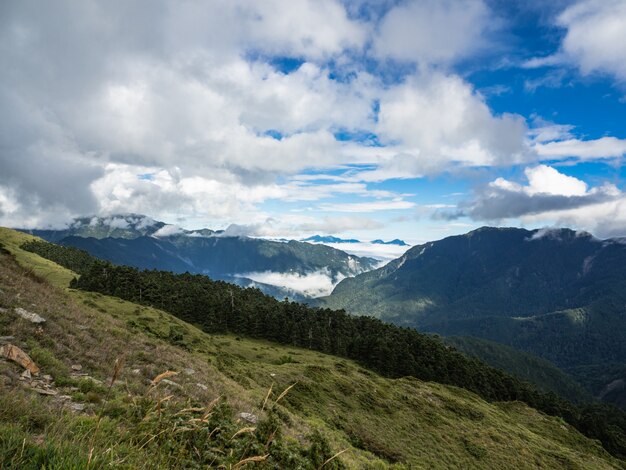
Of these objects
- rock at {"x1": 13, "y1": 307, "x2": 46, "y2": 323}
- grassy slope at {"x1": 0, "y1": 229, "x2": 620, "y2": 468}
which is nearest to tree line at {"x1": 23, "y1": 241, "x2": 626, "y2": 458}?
grassy slope at {"x1": 0, "y1": 229, "x2": 620, "y2": 468}

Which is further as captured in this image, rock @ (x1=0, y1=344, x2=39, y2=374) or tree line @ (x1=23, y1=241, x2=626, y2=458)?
tree line @ (x1=23, y1=241, x2=626, y2=458)

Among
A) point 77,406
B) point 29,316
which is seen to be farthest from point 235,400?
point 29,316

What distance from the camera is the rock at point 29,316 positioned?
1637 centimetres

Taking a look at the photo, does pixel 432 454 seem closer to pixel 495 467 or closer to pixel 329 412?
pixel 495 467

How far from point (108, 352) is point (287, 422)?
11773mm

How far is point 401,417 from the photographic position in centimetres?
4050

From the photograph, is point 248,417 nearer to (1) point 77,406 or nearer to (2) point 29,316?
(1) point 77,406

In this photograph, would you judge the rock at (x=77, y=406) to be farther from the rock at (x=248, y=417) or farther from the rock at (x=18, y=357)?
the rock at (x=248, y=417)

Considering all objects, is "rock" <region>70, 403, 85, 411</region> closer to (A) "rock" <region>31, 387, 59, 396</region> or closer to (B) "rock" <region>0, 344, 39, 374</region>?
(A) "rock" <region>31, 387, 59, 396</region>

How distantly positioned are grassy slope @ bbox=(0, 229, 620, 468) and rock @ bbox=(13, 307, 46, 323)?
1.30ft

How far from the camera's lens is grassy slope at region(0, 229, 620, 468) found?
26.3ft

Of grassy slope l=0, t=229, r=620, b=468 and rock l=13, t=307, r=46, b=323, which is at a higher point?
rock l=13, t=307, r=46, b=323

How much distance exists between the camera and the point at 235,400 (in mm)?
20578

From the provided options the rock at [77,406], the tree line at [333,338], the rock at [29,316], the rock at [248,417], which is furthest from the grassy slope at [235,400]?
the tree line at [333,338]
